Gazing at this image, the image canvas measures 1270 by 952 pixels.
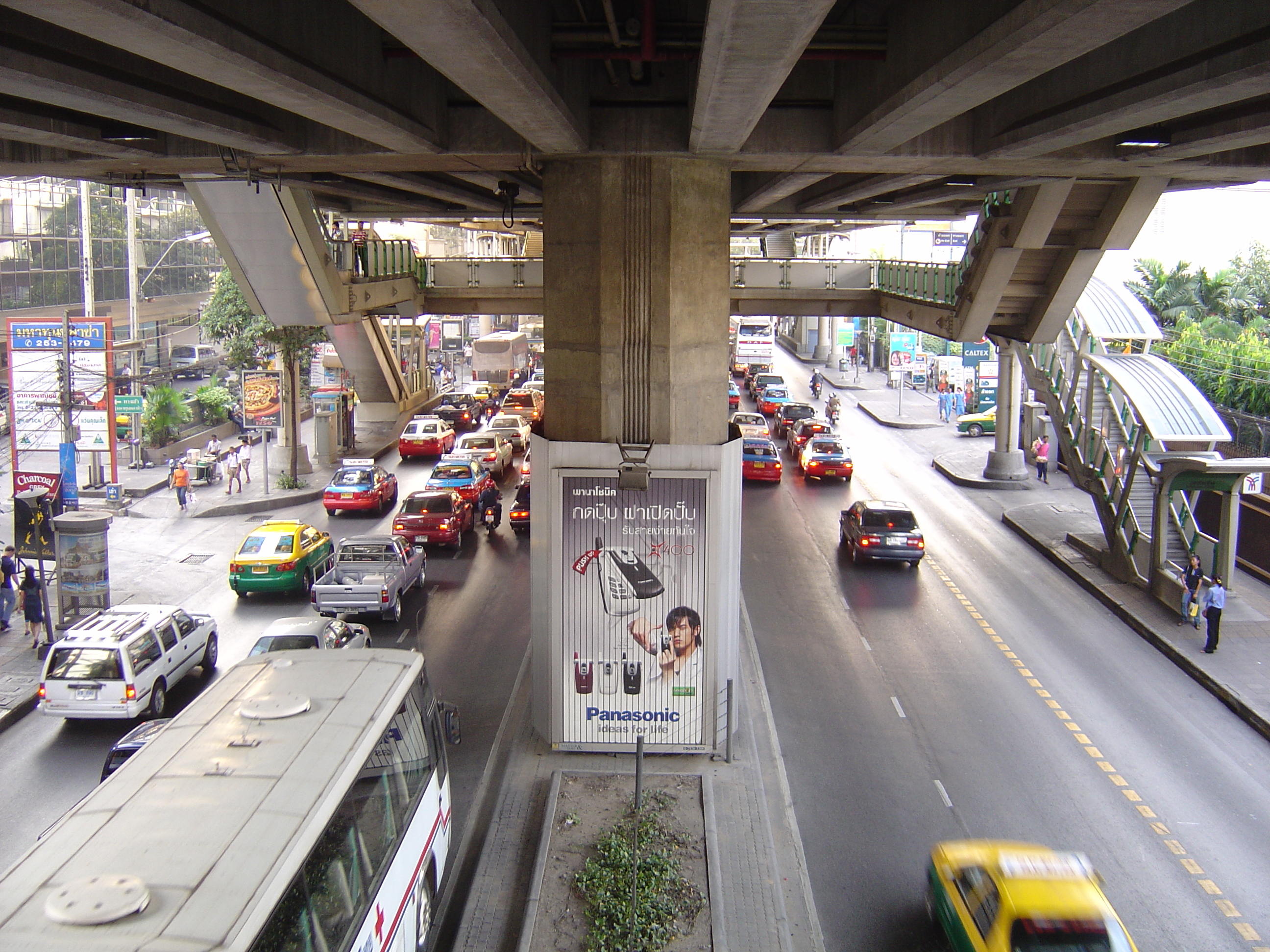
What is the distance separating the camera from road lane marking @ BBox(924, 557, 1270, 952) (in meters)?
10.7

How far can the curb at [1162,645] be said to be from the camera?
52.1ft

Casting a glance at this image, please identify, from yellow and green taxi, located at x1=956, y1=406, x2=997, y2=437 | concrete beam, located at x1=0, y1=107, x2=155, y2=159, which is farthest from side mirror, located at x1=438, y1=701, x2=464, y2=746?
yellow and green taxi, located at x1=956, y1=406, x2=997, y2=437

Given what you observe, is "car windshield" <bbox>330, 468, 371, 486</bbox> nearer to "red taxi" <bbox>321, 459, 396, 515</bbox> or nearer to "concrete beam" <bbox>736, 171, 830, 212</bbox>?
"red taxi" <bbox>321, 459, 396, 515</bbox>

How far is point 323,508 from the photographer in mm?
30750

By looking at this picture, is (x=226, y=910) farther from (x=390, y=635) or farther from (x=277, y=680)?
(x=390, y=635)

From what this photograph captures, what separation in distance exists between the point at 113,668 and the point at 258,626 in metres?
5.06

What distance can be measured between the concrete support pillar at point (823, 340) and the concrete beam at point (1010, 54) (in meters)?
68.4

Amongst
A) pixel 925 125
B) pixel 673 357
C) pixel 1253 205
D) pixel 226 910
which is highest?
pixel 1253 205

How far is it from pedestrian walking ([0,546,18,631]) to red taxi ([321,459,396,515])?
31.3 ft

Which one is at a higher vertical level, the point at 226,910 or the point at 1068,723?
the point at 226,910

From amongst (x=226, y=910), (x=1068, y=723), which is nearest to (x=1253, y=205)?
(x=1068, y=723)

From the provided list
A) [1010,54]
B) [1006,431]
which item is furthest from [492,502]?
[1010,54]

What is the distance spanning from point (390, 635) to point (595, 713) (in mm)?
7031

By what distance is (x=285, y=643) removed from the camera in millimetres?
15117
